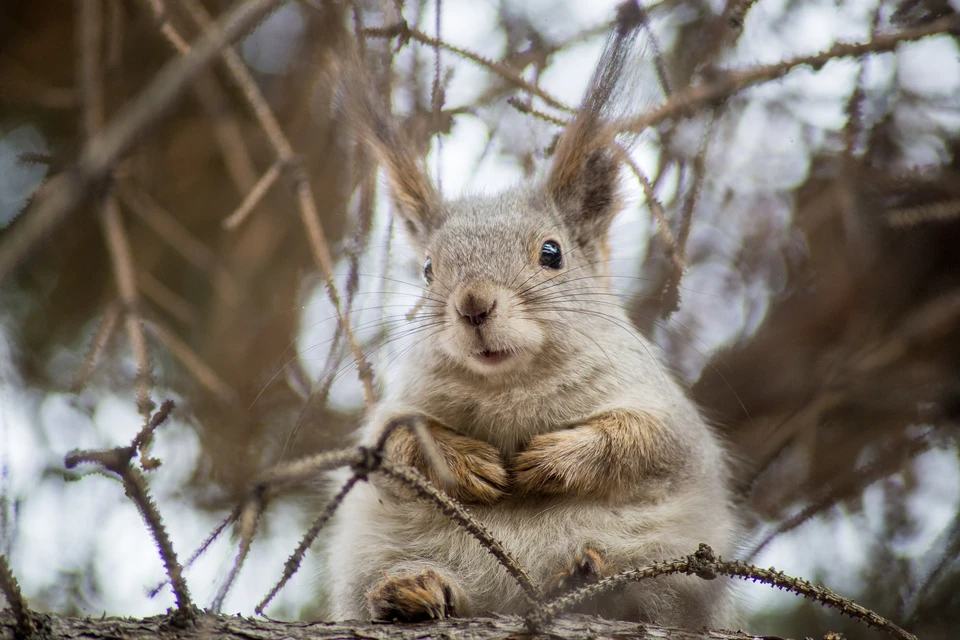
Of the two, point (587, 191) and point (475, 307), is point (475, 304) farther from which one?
point (587, 191)

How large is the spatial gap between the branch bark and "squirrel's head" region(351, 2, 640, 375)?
0.80 meters

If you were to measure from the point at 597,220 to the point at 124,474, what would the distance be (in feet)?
6.82

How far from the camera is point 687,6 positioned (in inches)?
123

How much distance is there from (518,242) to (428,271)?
0.37m

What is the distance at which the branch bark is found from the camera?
4.94ft

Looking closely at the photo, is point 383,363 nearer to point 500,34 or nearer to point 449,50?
point 449,50

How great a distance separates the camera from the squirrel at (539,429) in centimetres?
214

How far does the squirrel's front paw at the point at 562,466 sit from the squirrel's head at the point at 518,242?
0.28 meters

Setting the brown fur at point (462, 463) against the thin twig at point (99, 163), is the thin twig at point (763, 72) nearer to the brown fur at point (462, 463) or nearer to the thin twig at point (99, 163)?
the brown fur at point (462, 463)

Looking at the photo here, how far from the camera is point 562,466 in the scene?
2.16 metres

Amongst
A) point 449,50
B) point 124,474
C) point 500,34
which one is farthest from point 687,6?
point 124,474

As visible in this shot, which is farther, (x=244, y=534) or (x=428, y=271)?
(x=428, y=271)

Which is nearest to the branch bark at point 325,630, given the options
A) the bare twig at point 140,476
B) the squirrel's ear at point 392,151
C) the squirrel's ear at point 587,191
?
the bare twig at point 140,476

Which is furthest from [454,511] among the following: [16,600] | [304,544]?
[16,600]
